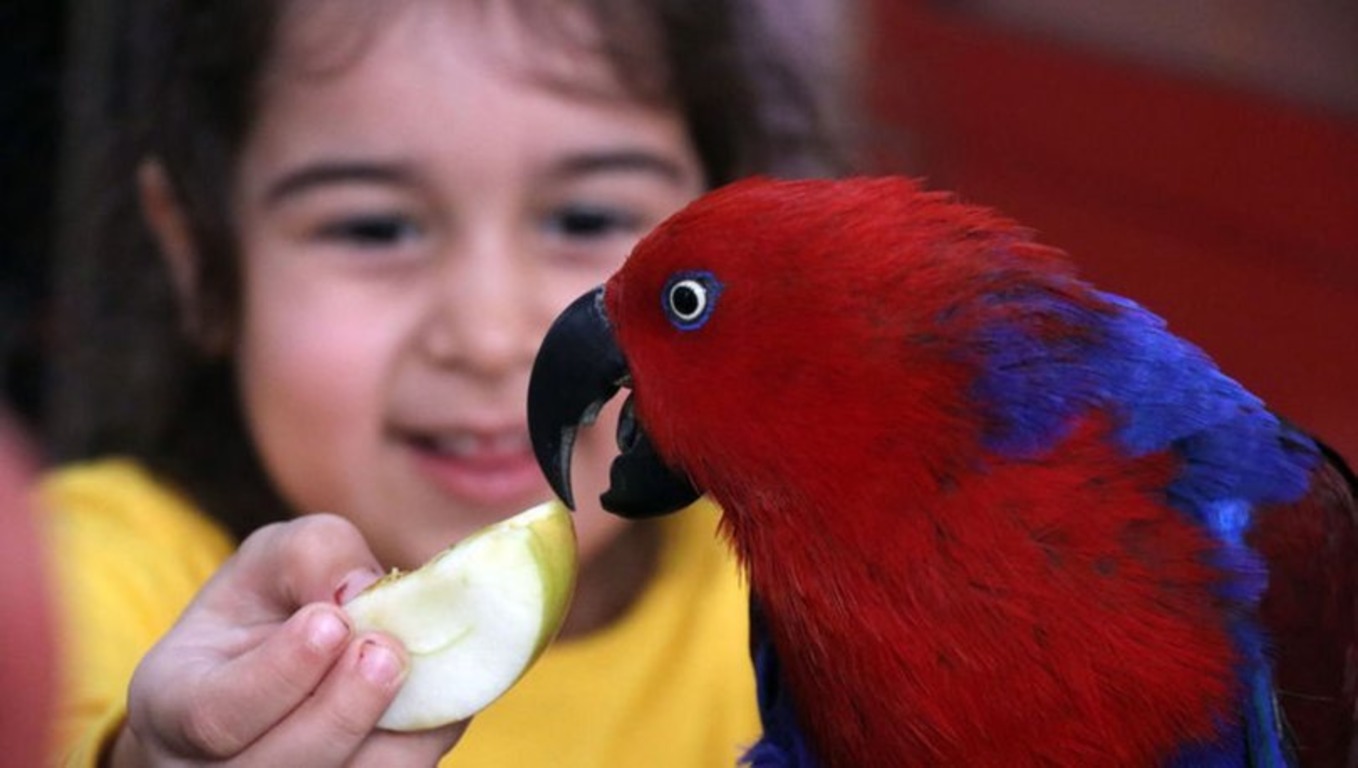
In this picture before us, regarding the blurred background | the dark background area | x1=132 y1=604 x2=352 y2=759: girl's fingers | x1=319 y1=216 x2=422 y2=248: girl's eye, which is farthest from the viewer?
the blurred background

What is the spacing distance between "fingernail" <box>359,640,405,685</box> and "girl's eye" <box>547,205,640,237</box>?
A: 61cm

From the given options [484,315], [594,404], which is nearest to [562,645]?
[484,315]

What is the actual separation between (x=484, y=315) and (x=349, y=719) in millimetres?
553

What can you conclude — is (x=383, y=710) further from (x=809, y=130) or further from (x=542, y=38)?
(x=809, y=130)

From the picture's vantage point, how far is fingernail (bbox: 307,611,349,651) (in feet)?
2.64

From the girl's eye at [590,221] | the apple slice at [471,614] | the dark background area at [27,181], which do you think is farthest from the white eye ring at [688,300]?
the dark background area at [27,181]

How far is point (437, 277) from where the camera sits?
136 centimetres

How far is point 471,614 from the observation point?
0.88 metres

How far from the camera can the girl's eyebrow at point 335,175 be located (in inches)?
53.3

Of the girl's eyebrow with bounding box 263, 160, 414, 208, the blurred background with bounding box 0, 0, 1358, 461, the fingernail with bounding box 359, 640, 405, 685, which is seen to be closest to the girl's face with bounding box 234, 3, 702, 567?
the girl's eyebrow with bounding box 263, 160, 414, 208

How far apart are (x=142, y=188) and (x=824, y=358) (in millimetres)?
1025

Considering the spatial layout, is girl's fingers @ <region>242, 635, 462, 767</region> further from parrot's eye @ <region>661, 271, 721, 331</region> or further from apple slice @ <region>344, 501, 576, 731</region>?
parrot's eye @ <region>661, 271, 721, 331</region>

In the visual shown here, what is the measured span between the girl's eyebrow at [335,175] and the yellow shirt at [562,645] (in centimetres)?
30

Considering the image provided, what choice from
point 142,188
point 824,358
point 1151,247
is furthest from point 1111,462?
point 1151,247
